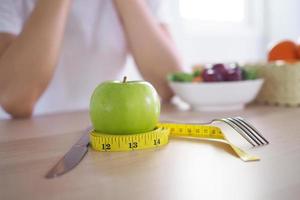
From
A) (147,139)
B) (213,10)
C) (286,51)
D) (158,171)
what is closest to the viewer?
(158,171)

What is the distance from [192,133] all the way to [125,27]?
722 mm

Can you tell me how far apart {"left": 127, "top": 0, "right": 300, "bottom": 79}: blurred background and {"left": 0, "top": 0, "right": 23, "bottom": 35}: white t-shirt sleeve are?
0.63 m

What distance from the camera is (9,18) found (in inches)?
48.2

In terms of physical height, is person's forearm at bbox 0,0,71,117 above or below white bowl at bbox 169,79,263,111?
above

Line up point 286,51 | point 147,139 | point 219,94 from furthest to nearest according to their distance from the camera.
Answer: point 286,51 < point 219,94 < point 147,139

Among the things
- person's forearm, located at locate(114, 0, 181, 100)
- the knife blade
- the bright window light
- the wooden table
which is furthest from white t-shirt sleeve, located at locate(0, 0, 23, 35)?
the bright window light

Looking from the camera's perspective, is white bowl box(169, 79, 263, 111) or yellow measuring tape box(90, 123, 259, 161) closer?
yellow measuring tape box(90, 123, 259, 161)

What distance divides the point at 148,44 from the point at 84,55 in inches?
9.2

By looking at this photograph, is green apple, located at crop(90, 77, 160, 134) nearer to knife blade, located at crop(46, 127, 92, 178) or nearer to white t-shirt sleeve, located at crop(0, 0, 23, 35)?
knife blade, located at crop(46, 127, 92, 178)

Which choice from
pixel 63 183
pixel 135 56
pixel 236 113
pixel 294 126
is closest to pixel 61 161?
pixel 63 183

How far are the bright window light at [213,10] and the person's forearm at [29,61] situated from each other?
1.08m

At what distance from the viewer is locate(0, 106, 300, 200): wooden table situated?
45 centimetres

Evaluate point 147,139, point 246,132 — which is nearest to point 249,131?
point 246,132

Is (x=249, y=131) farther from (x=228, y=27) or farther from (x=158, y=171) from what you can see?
(x=228, y=27)
